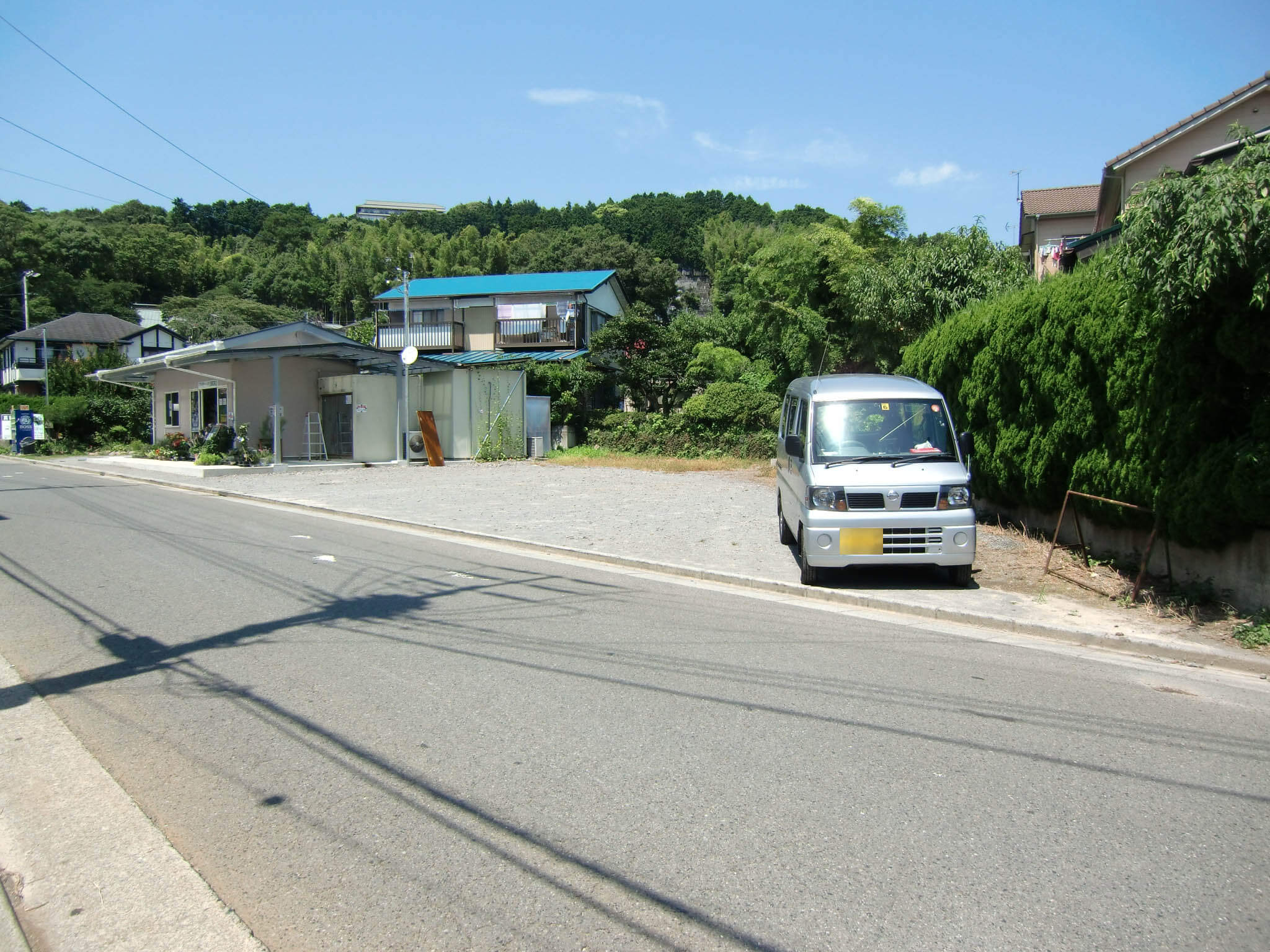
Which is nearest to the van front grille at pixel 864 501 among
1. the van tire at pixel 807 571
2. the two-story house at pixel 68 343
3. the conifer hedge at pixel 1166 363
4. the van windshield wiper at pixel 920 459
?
the van windshield wiper at pixel 920 459

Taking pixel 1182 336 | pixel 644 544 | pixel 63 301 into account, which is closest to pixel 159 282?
pixel 63 301

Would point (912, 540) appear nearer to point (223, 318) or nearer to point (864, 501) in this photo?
point (864, 501)

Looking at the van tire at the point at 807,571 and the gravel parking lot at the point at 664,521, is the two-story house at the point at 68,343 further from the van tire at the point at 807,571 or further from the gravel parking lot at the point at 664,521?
the van tire at the point at 807,571

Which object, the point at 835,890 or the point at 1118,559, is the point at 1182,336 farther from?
the point at 835,890

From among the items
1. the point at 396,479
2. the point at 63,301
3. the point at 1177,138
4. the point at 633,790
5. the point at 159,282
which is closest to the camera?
the point at 633,790

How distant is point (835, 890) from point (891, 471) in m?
6.57

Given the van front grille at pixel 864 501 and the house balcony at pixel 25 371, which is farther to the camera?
the house balcony at pixel 25 371

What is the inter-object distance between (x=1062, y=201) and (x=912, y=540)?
83.9 feet

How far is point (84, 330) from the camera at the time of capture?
2579 inches

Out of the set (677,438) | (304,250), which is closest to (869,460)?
(677,438)

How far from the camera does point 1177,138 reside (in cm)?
1986

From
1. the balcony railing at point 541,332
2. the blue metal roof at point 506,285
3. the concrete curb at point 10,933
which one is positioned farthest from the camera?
the blue metal roof at point 506,285

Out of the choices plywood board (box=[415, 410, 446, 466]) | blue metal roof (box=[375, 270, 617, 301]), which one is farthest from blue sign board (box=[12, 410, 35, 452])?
plywood board (box=[415, 410, 446, 466])

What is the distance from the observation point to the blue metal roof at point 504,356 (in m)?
33.6
